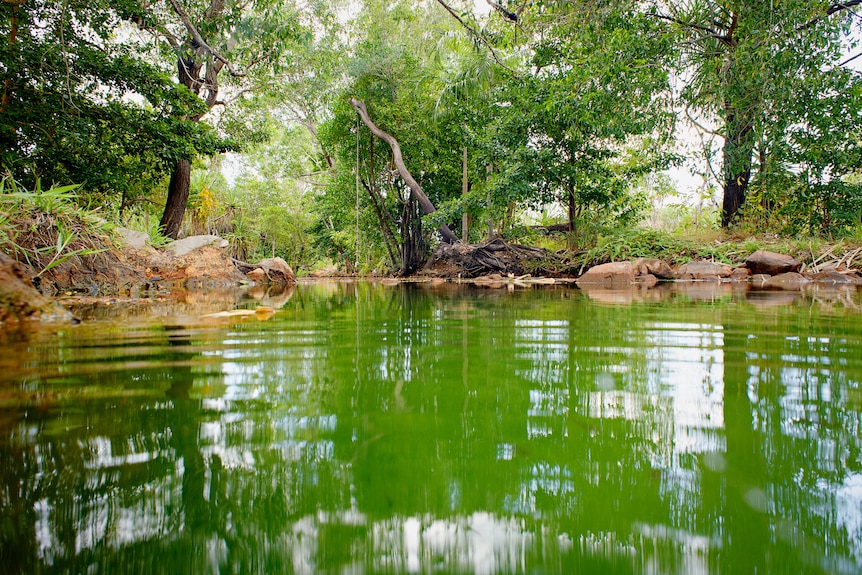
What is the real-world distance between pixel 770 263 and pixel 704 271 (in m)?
0.87

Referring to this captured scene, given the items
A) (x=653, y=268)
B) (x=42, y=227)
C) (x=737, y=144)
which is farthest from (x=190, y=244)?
(x=737, y=144)

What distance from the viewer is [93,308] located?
128 inches

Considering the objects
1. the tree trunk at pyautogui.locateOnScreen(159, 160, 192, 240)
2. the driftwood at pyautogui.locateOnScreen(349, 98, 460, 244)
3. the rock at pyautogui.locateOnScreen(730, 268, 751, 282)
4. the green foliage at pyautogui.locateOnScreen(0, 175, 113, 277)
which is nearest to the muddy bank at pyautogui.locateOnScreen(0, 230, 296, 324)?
the green foliage at pyautogui.locateOnScreen(0, 175, 113, 277)

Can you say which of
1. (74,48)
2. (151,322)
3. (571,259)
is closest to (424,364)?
(151,322)

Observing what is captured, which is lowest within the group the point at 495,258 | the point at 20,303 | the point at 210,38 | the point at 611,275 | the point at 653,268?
the point at 20,303

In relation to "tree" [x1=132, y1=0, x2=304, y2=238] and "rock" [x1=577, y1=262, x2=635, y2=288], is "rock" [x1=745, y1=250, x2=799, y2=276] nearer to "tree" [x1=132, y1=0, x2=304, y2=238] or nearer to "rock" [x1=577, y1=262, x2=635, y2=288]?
"rock" [x1=577, y1=262, x2=635, y2=288]

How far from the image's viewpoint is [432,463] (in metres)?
0.75

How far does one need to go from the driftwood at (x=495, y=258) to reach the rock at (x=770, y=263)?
3288mm

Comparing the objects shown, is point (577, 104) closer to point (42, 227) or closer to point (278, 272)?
point (278, 272)

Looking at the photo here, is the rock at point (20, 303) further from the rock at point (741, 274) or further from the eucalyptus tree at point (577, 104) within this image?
the rock at point (741, 274)

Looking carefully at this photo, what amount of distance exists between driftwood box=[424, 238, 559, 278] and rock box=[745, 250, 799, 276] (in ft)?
10.8

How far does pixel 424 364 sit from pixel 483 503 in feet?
2.96

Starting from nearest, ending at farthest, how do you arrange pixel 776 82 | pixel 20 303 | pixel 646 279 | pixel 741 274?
pixel 20 303, pixel 776 82, pixel 741 274, pixel 646 279

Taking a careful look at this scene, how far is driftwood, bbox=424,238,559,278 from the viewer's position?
380 inches
